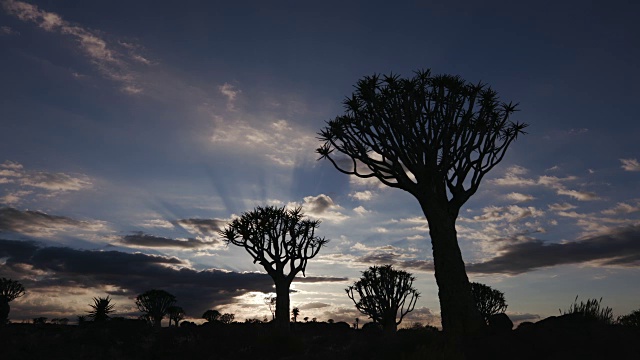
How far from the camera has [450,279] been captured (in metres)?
12.9

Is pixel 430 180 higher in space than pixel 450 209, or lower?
higher

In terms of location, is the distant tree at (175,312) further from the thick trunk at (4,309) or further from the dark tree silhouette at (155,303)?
the thick trunk at (4,309)

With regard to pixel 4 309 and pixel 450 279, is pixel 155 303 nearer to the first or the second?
pixel 4 309

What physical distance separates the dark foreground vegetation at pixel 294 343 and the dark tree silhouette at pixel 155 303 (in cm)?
2169

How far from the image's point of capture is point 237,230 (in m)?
26.0

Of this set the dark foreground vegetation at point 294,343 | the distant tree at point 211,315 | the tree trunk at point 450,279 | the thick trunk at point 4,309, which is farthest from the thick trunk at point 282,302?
the distant tree at point 211,315

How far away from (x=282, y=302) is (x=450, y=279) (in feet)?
46.8

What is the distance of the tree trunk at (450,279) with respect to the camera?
12445 mm

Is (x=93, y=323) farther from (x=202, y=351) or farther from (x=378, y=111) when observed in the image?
(x=378, y=111)

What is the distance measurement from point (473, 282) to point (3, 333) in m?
31.9

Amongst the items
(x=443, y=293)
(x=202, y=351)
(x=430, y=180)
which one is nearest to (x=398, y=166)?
(x=430, y=180)

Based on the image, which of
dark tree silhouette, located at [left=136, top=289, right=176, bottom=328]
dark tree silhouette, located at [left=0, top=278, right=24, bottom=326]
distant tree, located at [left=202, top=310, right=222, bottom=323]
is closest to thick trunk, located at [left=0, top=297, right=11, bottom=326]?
dark tree silhouette, located at [left=0, top=278, right=24, bottom=326]

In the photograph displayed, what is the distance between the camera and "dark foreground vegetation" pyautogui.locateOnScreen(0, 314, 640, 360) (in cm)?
911

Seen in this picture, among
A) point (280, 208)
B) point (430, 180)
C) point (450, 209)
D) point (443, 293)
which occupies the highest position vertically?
point (280, 208)
